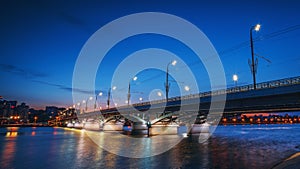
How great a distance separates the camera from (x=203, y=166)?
66.2 feet

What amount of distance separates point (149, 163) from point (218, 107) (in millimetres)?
20784

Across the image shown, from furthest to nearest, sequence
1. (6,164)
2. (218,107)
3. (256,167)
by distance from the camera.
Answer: (218,107) → (6,164) → (256,167)

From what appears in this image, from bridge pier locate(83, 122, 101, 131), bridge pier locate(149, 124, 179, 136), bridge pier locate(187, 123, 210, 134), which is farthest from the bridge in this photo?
bridge pier locate(83, 122, 101, 131)

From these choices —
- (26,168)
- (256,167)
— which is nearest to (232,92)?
(256,167)

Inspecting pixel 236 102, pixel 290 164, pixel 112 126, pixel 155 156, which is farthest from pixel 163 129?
pixel 290 164

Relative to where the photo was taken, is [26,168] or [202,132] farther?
[202,132]

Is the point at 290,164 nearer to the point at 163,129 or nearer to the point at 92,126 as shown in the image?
the point at 163,129

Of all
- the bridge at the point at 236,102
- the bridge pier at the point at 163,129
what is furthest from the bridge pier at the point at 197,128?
the bridge pier at the point at 163,129

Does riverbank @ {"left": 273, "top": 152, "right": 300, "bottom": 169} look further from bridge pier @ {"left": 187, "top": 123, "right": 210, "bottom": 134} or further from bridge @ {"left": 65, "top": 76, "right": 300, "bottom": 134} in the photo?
bridge pier @ {"left": 187, "top": 123, "right": 210, "bottom": 134}

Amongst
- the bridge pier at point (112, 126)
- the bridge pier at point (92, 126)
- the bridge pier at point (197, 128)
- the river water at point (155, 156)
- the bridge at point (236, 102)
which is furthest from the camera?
the bridge pier at point (92, 126)

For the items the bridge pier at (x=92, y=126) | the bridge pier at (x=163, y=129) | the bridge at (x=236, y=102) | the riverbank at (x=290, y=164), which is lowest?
the bridge pier at (x=92, y=126)

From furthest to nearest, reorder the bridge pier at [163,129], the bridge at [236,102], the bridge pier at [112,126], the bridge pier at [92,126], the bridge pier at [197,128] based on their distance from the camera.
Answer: the bridge pier at [92,126] → the bridge pier at [112,126] → the bridge pier at [197,128] → the bridge pier at [163,129] → the bridge at [236,102]

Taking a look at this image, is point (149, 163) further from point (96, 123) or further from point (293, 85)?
point (96, 123)

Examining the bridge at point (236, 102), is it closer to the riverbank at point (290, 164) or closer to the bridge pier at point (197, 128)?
the bridge pier at point (197, 128)
